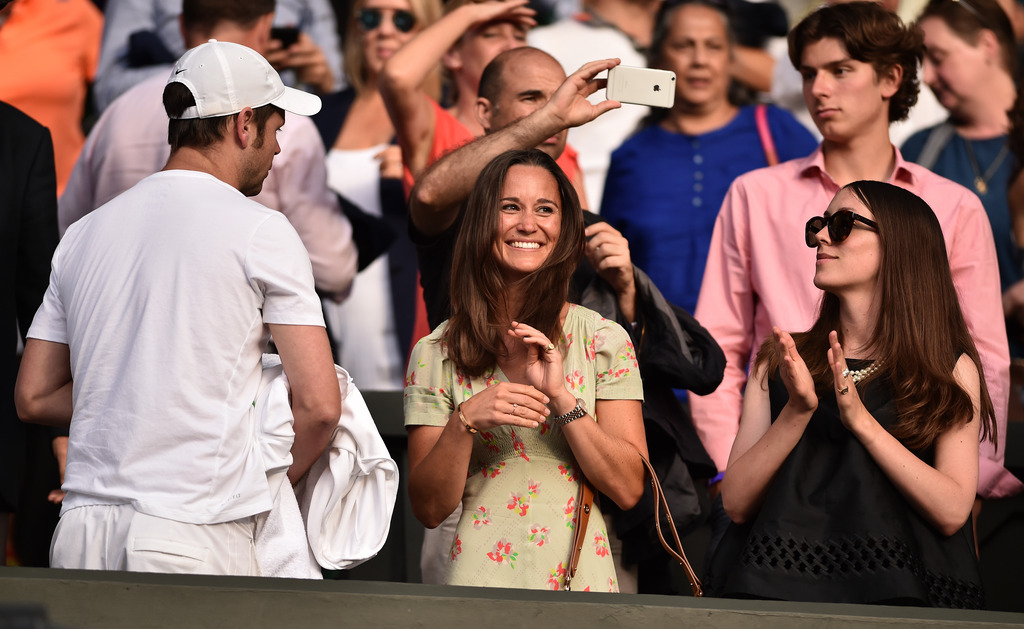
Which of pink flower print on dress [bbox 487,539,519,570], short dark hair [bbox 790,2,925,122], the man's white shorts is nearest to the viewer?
the man's white shorts

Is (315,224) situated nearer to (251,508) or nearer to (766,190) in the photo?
(766,190)

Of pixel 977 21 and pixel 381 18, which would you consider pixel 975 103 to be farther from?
pixel 381 18

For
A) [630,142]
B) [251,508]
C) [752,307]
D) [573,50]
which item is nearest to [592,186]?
[630,142]

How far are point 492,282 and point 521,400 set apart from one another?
412 millimetres

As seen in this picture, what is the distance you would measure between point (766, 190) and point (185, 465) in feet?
6.52

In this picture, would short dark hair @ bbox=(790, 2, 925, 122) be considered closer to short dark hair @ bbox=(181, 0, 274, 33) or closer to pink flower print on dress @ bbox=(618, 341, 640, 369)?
pink flower print on dress @ bbox=(618, 341, 640, 369)

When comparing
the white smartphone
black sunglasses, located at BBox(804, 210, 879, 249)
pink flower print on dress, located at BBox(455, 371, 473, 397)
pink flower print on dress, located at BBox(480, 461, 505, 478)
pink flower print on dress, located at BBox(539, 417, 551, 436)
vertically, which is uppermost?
the white smartphone

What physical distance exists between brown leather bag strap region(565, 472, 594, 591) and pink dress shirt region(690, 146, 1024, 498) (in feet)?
2.59

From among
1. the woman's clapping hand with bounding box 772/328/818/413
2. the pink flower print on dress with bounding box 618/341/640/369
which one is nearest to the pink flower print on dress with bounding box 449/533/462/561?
the pink flower print on dress with bounding box 618/341/640/369

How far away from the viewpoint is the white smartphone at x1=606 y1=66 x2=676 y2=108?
10.3 feet

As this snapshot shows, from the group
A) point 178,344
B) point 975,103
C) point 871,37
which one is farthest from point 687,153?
point 178,344

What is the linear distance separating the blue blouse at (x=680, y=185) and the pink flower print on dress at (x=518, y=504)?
2112 mm

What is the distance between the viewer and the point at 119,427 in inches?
89.2

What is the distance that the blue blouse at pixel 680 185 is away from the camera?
14.9 ft
